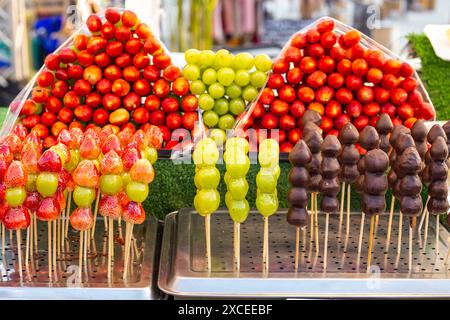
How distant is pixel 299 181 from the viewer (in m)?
1.80

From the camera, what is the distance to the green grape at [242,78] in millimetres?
2504

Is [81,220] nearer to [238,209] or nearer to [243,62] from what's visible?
[238,209]

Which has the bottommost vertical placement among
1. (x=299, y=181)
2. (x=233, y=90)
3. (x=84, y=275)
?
(x=84, y=275)

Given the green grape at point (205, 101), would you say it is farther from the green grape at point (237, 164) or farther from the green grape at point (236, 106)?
the green grape at point (237, 164)

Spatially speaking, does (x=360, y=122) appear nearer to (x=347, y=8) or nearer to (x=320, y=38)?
(x=320, y=38)

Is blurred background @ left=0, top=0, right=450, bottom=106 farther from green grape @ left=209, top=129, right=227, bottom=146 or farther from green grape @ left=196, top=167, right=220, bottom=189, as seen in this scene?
green grape @ left=196, top=167, right=220, bottom=189

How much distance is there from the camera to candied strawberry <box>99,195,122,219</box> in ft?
5.87

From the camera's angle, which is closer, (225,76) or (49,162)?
(49,162)

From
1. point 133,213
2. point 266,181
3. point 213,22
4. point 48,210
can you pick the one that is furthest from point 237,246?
point 213,22

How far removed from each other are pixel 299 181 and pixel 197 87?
2.79ft

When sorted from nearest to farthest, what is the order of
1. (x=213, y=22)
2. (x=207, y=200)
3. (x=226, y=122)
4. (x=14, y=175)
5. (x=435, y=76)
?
(x=14, y=175) → (x=207, y=200) → (x=226, y=122) → (x=435, y=76) → (x=213, y=22)

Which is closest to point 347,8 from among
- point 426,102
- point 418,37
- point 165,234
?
point 418,37

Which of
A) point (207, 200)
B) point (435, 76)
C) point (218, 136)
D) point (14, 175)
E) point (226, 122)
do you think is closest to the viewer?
point (14, 175)

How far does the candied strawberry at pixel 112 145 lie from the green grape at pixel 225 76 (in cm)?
74
